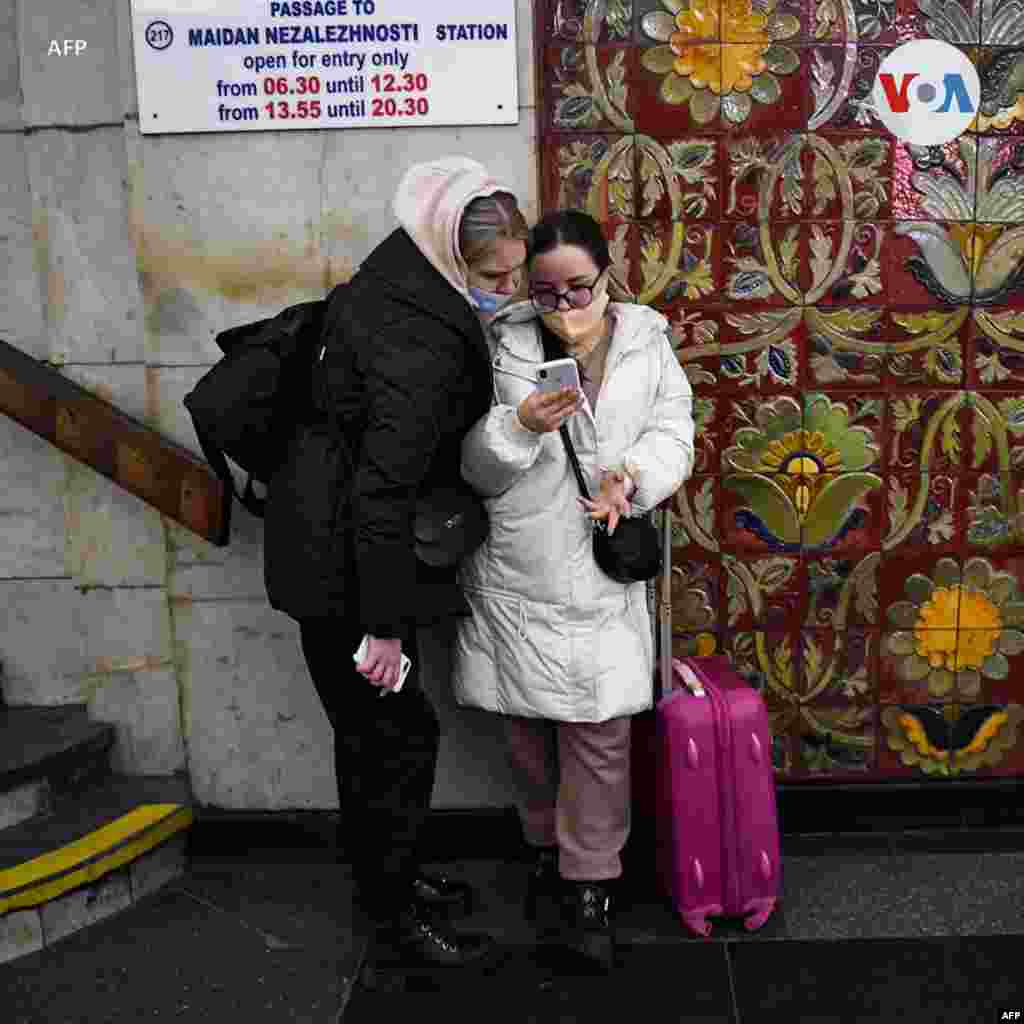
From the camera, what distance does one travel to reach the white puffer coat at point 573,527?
2.97m

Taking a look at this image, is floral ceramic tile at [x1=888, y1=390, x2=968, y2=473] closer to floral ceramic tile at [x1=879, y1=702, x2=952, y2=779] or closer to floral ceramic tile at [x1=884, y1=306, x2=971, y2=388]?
floral ceramic tile at [x1=884, y1=306, x2=971, y2=388]

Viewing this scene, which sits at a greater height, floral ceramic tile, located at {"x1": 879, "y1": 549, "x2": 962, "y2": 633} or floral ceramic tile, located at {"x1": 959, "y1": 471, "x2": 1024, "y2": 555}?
floral ceramic tile, located at {"x1": 959, "y1": 471, "x2": 1024, "y2": 555}

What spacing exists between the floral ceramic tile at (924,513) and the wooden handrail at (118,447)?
1.86 meters

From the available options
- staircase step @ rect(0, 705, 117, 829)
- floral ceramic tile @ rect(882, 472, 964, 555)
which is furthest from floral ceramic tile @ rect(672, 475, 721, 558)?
staircase step @ rect(0, 705, 117, 829)

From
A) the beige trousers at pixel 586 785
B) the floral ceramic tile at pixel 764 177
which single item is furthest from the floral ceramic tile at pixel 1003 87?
the beige trousers at pixel 586 785

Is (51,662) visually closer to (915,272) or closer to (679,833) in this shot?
(679,833)

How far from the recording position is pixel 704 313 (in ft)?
11.5

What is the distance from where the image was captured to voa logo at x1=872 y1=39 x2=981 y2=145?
338 centimetres

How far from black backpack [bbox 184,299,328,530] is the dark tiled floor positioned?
4.06ft

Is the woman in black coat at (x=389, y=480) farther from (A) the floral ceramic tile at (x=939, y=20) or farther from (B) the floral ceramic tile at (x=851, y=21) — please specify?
(A) the floral ceramic tile at (x=939, y=20)

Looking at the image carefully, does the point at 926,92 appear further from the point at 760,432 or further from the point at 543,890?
the point at 543,890

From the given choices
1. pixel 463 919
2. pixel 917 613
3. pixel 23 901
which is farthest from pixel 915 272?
pixel 23 901

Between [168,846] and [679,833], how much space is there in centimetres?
146

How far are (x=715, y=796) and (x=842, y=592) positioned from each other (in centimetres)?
82
